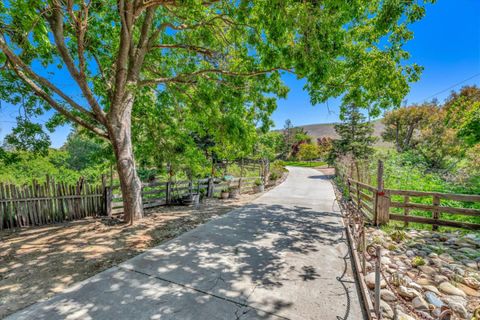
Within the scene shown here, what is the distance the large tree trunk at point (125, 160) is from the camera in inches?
228

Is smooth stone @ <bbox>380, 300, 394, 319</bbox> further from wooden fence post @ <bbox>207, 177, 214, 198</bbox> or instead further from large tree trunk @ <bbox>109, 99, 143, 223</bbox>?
wooden fence post @ <bbox>207, 177, 214, 198</bbox>

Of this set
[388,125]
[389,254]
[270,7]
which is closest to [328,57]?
[270,7]

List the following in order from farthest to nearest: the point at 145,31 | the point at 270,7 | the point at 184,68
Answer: the point at 184,68 → the point at 145,31 → the point at 270,7

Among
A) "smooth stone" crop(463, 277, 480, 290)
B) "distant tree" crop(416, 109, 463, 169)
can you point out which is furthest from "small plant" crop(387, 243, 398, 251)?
"distant tree" crop(416, 109, 463, 169)

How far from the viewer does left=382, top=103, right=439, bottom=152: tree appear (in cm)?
2195

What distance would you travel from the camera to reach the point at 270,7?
3.92 metres

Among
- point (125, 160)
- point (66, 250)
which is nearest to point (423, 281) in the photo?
point (66, 250)

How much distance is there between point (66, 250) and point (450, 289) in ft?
21.6

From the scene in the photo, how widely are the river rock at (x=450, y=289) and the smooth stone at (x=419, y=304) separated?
590 mm

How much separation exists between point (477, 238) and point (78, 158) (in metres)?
31.4

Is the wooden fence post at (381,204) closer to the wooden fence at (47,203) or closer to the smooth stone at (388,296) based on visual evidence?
the smooth stone at (388,296)

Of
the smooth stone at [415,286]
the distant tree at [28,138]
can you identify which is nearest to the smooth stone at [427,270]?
the smooth stone at [415,286]

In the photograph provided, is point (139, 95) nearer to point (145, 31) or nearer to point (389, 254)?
point (145, 31)

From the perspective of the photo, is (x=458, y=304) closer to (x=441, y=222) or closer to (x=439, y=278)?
(x=439, y=278)
